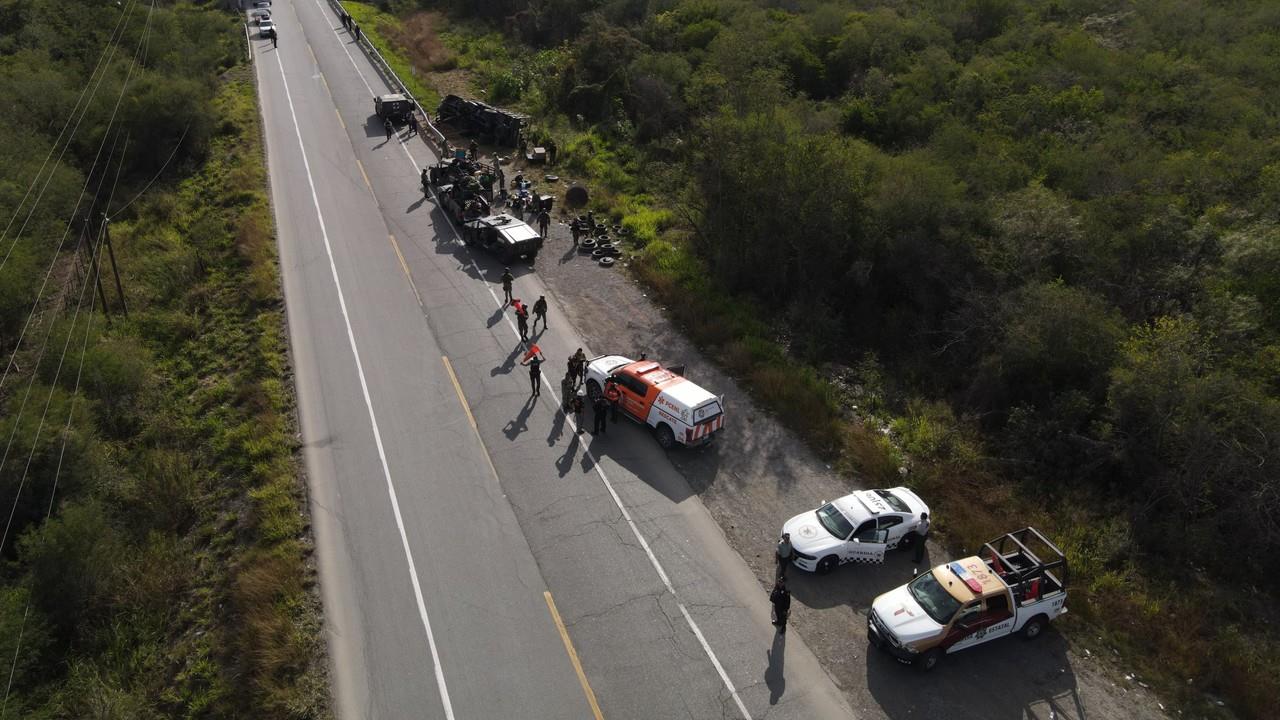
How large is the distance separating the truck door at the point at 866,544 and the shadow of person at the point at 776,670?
270 centimetres

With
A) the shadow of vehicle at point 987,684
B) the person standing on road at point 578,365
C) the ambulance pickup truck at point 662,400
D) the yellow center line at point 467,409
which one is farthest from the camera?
the person standing on road at point 578,365

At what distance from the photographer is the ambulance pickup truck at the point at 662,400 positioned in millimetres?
19953

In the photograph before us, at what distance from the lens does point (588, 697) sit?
13.8 m

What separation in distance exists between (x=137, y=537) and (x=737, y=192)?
21147 mm

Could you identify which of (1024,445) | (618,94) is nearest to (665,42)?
(618,94)

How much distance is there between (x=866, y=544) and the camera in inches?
662

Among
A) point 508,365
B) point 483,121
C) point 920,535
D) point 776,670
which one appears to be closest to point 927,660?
point 776,670

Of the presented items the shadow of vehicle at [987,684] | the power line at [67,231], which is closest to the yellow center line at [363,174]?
the power line at [67,231]

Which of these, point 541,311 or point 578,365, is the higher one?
point 578,365

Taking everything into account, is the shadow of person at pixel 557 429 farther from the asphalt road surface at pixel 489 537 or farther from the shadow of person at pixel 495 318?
the shadow of person at pixel 495 318

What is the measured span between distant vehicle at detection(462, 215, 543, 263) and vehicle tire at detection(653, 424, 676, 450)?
12237mm

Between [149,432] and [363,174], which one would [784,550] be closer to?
[149,432]

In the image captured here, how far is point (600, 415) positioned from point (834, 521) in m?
6.97

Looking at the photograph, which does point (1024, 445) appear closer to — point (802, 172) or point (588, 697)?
point (802, 172)
